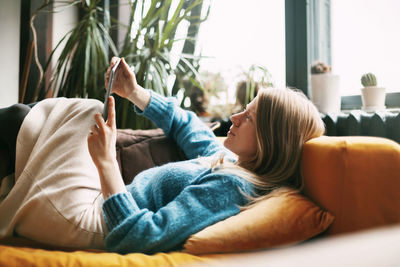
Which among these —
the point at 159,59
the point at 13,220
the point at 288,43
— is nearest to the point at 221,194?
the point at 13,220

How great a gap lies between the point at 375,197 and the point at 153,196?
602mm

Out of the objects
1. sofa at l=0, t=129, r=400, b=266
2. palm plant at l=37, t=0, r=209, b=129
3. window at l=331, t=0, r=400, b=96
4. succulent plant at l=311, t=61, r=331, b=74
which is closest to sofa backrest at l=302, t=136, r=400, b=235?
sofa at l=0, t=129, r=400, b=266

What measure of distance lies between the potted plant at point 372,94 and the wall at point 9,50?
2.27 m

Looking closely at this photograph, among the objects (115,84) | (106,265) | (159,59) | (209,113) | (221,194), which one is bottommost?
(106,265)

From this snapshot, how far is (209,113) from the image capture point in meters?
2.20

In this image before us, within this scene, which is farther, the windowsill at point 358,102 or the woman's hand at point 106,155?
the windowsill at point 358,102

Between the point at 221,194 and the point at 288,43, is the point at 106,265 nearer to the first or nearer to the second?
the point at 221,194

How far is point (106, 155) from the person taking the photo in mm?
956

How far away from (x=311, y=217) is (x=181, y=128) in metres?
0.69

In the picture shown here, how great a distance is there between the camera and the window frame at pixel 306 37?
2051 mm

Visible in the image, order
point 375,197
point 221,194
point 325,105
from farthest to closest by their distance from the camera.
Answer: point 325,105 → point 221,194 → point 375,197

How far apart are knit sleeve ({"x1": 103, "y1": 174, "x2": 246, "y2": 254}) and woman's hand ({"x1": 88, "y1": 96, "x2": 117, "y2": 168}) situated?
0.39ft

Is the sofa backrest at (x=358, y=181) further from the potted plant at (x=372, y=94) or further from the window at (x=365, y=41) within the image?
the window at (x=365, y=41)

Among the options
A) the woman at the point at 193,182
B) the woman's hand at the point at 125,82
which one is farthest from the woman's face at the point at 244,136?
the woman's hand at the point at 125,82
